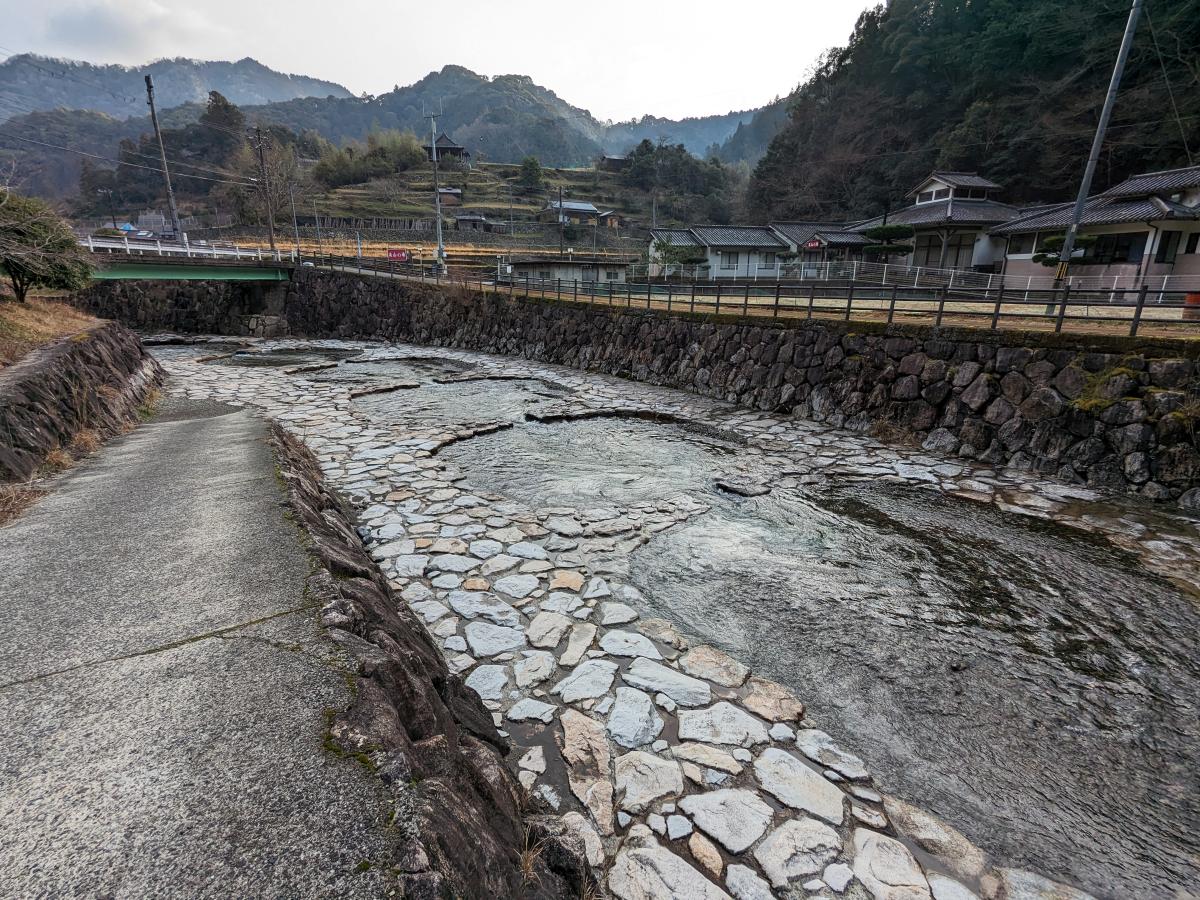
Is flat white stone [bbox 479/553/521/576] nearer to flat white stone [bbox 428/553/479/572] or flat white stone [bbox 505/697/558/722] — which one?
flat white stone [bbox 428/553/479/572]

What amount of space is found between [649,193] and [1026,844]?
91996 mm

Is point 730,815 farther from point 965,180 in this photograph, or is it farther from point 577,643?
point 965,180

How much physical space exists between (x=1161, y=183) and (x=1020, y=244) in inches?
265

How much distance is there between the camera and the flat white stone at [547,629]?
16.6ft

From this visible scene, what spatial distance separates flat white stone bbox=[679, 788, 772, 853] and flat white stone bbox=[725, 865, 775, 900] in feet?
0.38

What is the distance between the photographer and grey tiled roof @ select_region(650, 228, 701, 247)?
4184cm

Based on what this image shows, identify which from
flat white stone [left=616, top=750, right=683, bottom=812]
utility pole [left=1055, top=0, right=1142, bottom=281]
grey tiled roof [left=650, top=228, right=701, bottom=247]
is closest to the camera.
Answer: flat white stone [left=616, top=750, right=683, bottom=812]

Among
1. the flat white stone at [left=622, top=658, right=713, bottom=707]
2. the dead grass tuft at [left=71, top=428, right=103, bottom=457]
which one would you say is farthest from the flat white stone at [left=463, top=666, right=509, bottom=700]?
the dead grass tuft at [left=71, top=428, right=103, bottom=457]

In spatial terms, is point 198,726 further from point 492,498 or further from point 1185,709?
point 1185,709

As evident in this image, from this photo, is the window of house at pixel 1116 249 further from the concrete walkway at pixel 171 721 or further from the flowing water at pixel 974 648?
the concrete walkway at pixel 171 721

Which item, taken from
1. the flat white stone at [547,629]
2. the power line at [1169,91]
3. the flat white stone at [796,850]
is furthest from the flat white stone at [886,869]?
the power line at [1169,91]

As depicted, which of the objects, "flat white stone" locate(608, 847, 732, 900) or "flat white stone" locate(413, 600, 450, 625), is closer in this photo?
"flat white stone" locate(608, 847, 732, 900)

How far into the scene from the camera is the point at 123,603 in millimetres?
3656

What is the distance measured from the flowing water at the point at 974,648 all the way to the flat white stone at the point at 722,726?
2.14ft
